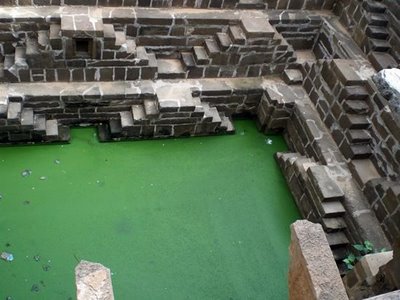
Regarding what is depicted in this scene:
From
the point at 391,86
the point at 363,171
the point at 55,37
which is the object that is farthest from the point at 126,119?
the point at 391,86

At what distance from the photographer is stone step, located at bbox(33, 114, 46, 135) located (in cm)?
520

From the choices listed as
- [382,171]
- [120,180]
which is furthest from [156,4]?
[382,171]

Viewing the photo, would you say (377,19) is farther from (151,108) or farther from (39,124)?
(39,124)

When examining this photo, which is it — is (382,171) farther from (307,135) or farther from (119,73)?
(119,73)

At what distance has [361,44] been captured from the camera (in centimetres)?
612

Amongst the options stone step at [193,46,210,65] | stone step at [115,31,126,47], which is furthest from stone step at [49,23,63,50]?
stone step at [193,46,210,65]

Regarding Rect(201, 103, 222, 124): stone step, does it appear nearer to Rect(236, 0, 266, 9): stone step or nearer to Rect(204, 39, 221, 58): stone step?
Rect(204, 39, 221, 58): stone step

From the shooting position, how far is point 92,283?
2.36 metres

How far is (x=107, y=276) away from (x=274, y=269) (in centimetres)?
270

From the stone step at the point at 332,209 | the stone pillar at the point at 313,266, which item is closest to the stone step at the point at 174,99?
the stone step at the point at 332,209

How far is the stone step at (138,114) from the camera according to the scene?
17.8ft

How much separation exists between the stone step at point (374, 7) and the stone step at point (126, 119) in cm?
329

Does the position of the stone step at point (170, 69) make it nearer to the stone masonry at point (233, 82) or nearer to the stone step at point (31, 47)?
the stone masonry at point (233, 82)

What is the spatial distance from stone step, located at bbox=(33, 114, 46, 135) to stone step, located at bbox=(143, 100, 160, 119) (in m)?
1.13
